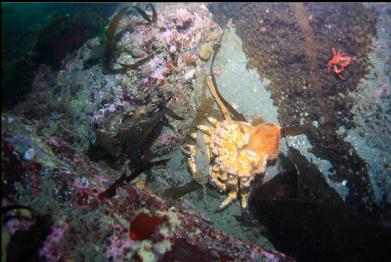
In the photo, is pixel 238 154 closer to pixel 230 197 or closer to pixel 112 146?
pixel 230 197

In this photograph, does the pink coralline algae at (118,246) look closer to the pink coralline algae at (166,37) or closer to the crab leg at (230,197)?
the crab leg at (230,197)

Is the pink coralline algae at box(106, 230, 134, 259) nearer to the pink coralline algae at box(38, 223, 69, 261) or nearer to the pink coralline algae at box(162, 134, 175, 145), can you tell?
the pink coralline algae at box(38, 223, 69, 261)

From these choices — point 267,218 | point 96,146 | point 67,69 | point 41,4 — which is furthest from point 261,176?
point 41,4

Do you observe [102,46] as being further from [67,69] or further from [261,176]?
[261,176]

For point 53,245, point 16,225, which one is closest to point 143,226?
point 53,245

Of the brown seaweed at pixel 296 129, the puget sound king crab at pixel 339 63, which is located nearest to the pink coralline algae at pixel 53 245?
the brown seaweed at pixel 296 129

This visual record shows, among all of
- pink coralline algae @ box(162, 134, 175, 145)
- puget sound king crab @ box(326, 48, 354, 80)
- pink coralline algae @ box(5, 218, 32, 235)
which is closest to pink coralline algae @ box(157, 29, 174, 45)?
pink coralline algae @ box(162, 134, 175, 145)
